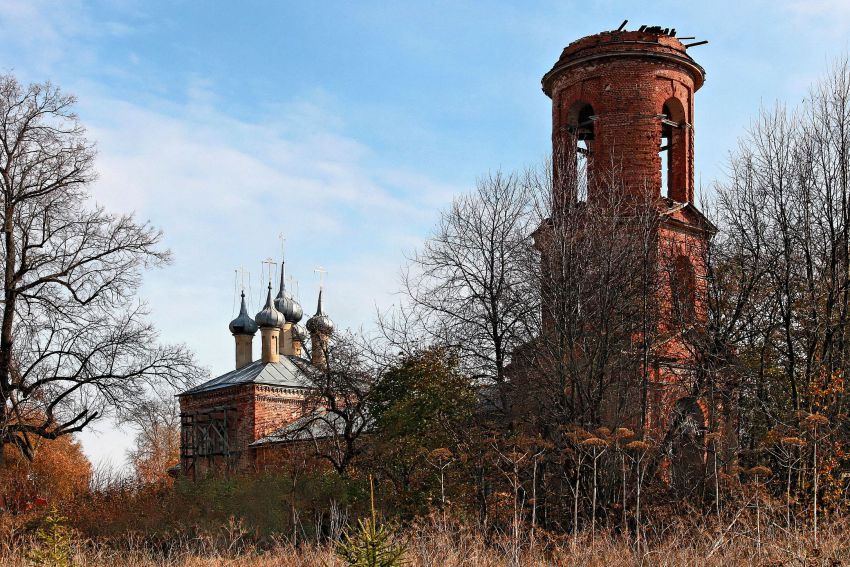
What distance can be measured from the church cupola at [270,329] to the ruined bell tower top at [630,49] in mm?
20441

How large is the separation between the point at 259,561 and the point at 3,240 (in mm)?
12070

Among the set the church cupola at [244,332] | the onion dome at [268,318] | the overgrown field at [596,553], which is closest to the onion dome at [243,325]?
the church cupola at [244,332]

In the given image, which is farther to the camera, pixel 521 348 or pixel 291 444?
pixel 291 444

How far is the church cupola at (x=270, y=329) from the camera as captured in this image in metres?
41.9

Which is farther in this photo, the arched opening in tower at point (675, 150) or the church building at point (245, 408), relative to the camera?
the church building at point (245, 408)

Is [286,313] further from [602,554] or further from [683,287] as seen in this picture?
[602,554]

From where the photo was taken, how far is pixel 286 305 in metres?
45.9

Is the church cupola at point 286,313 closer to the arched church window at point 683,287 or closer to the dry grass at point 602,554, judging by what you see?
the arched church window at point 683,287

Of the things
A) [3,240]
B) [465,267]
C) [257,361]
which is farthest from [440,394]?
[257,361]

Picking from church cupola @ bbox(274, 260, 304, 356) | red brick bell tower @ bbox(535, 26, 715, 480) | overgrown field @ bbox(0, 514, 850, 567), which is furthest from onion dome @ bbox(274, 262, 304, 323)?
overgrown field @ bbox(0, 514, 850, 567)

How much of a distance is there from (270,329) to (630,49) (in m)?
22.2

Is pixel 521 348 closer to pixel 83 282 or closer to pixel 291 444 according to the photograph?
pixel 83 282

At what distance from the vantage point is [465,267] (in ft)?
73.4

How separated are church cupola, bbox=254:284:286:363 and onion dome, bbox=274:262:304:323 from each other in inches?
99.9
